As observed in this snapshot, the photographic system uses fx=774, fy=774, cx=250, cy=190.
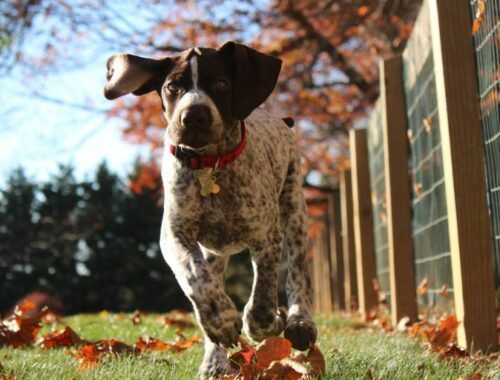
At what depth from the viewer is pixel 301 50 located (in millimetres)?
12445

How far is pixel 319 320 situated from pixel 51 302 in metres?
16.6

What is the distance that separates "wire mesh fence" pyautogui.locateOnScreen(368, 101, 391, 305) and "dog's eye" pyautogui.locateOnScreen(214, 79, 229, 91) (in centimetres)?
457

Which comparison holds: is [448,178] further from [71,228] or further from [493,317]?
[71,228]

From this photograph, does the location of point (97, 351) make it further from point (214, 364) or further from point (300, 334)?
point (300, 334)

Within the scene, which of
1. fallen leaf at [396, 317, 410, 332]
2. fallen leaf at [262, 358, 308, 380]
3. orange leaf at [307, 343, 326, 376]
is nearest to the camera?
fallen leaf at [262, 358, 308, 380]

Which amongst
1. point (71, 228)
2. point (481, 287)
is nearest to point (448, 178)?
point (481, 287)

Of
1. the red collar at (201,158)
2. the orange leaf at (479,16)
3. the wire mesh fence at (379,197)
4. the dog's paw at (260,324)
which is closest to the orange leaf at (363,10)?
the wire mesh fence at (379,197)

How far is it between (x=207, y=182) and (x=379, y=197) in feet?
17.5

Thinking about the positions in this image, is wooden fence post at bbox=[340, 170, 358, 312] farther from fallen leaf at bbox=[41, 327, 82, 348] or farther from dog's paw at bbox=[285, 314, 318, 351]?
dog's paw at bbox=[285, 314, 318, 351]

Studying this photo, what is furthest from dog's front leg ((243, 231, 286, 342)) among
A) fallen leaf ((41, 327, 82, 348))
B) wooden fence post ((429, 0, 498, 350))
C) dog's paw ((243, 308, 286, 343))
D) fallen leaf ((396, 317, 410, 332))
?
fallen leaf ((396, 317, 410, 332))

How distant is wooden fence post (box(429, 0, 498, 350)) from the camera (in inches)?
158

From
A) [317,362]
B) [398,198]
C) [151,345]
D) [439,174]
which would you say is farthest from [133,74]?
[398,198]

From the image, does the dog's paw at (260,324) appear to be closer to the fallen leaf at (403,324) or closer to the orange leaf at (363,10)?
the fallen leaf at (403,324)

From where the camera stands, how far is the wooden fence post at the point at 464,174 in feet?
13.2
